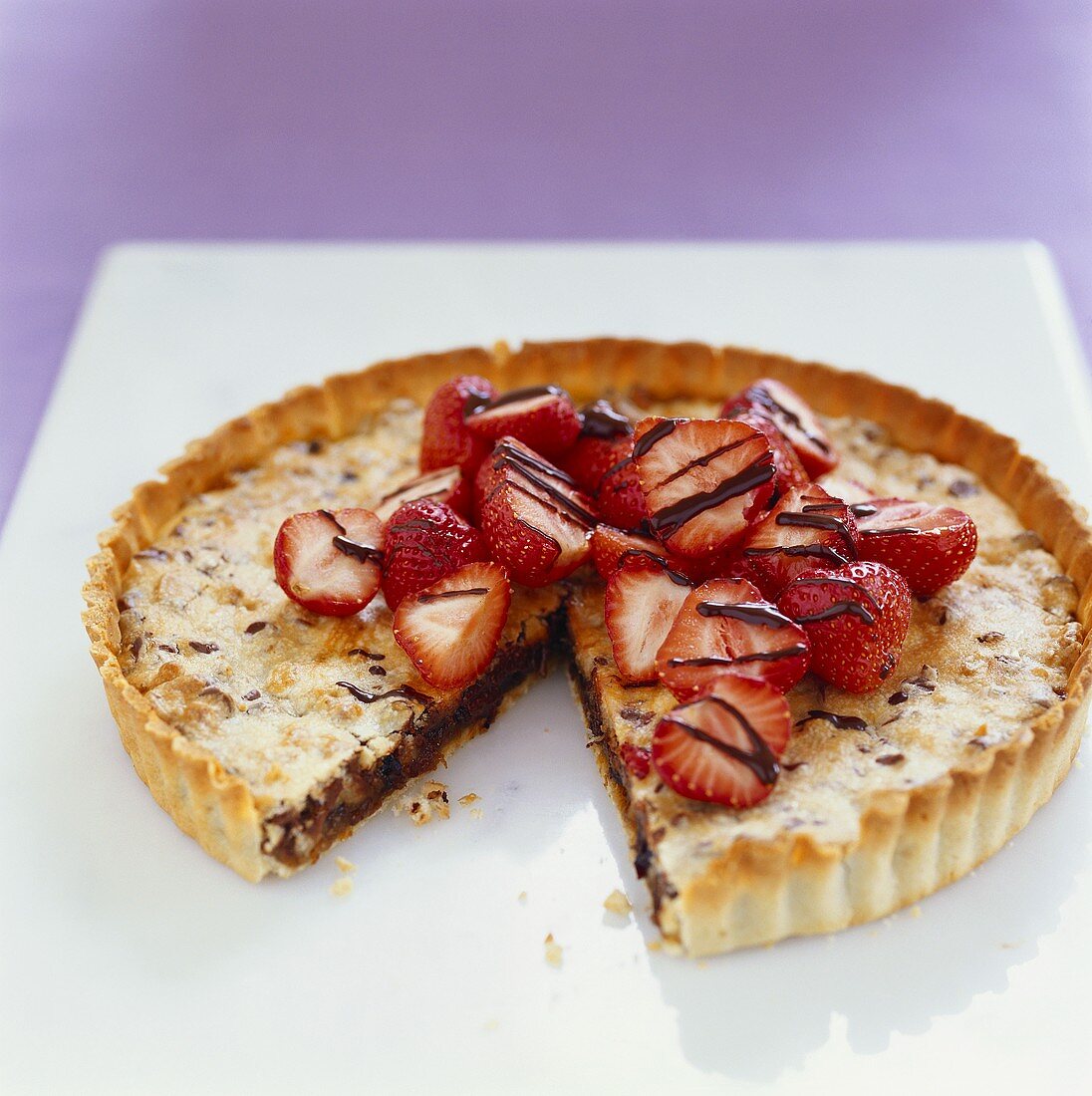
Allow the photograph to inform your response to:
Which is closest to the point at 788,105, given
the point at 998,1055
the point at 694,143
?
the point at 694,143

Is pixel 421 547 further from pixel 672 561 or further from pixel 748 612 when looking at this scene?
pixel 748 612

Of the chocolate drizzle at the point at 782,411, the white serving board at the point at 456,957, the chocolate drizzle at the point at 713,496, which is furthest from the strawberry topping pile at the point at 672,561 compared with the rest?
the white serving board at the point at 456,957

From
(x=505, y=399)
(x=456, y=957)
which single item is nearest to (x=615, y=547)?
(x=505, y=399)

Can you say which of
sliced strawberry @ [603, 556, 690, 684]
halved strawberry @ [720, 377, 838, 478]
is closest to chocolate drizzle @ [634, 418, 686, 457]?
sliced strawberry @ [603, 556, 690, 684]

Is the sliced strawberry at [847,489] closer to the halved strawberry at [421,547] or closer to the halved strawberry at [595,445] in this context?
the halved strawberry at [595,445]

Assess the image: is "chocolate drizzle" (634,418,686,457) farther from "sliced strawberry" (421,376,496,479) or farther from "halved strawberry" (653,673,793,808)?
"halved strawberry" (653,673,793,808)

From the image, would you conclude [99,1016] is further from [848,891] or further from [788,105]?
[788,105]
